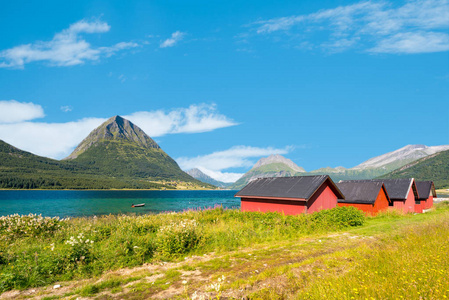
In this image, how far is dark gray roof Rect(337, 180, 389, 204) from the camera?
3322cm

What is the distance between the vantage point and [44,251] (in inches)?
461

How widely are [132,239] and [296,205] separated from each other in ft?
60.9

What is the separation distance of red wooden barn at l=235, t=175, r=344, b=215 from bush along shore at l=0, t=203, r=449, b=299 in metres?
8.35

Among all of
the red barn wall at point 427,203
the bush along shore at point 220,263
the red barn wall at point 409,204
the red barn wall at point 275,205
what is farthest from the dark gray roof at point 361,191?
the red barn wall at point 427,203

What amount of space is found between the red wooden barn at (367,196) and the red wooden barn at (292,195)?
14.9ft

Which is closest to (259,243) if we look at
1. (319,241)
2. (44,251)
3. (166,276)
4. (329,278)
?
(319,241)

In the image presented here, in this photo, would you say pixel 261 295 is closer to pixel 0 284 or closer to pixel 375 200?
pixel 0 284

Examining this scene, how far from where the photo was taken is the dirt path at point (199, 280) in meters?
7.55

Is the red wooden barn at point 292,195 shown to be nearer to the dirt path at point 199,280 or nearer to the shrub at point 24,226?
the dirt path at point 199,280

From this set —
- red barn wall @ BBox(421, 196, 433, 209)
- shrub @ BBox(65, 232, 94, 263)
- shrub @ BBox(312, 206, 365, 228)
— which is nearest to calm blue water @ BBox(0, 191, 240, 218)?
shrub @ BBox(65, 232, 94, 263)

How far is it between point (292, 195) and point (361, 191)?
1469 centimetres

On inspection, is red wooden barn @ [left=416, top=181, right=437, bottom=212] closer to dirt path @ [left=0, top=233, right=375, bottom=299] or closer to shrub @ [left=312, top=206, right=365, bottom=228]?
shrub @ [left=312, top=206, right=365, bottom=228]

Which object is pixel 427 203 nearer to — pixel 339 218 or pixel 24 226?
pixel 339 218

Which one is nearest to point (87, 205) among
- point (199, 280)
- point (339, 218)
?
point (339, 218)
